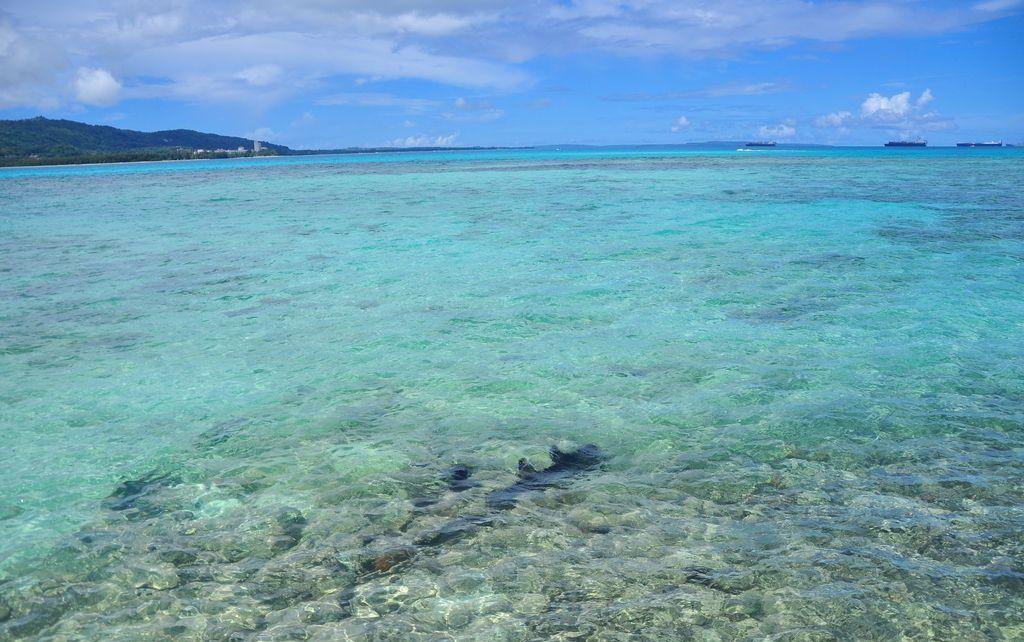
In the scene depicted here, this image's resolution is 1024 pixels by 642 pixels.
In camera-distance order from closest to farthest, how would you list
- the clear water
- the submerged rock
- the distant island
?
the clear water < the submerged rock < the distant island

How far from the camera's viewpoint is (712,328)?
9266 mm

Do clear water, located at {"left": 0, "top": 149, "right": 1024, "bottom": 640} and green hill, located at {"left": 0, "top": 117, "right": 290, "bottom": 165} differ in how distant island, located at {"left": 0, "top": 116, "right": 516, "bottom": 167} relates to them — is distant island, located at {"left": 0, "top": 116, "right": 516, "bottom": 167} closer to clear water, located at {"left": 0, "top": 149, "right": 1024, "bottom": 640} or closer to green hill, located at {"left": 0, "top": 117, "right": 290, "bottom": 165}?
green hill, located at {"left": 0, "top": 117, "right": 290, "bottom": 165}

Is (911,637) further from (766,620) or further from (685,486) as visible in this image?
(685,486)

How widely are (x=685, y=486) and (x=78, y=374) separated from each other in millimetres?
6946

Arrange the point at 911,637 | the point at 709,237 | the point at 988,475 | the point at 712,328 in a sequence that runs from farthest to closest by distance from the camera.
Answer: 1. the point at 709,237
2. the point at 712,328
3. the point at 988,475
4. the point at 911,637

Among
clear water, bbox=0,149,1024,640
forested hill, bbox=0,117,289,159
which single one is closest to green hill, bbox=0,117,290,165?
forested hill, bbox=0,117,289,159

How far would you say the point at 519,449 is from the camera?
230 inches

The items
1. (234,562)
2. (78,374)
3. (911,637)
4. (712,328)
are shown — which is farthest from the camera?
(712,328)

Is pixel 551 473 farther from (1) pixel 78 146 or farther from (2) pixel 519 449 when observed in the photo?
(1) pixel 78 146

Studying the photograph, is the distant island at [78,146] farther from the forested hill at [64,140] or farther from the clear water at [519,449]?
the clear water at [519,449]

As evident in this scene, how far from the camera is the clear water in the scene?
3.88 m

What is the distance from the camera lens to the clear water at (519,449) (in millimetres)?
3875

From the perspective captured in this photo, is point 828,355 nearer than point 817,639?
No

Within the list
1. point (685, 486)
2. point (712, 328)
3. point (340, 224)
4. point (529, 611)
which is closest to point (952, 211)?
point (712, 328)
